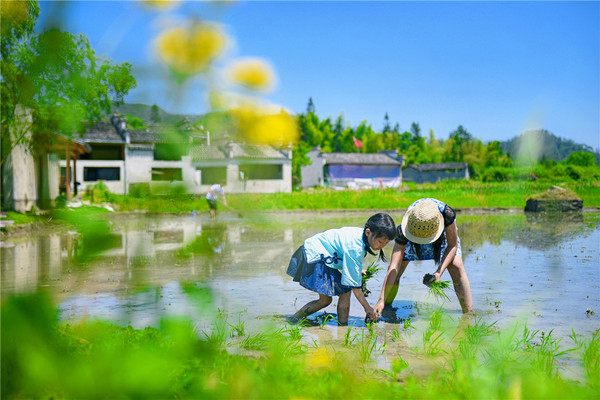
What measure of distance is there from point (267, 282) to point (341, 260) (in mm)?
2753

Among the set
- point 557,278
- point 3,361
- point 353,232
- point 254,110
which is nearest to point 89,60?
point 254,110

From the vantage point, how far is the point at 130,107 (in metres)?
0.86

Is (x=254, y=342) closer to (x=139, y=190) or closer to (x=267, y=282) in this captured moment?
(x=139, y=190)

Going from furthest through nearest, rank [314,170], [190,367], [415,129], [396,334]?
1. [415,129]
2. [314,170]
3. [396,334]
4. [190,367]

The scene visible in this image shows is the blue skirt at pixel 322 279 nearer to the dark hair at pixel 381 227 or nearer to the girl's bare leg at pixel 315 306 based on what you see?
the girl's bare leg at pixel 315 306

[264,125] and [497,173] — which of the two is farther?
[497,173]

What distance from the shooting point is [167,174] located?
3.03 feet

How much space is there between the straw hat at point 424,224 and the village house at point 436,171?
2747 inches

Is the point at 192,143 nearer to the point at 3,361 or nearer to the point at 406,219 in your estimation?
the point at 3,361

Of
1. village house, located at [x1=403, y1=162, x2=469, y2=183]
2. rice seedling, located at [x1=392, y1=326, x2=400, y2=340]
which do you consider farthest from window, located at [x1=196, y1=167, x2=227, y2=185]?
village house, located at [x1=403, y1=162, x2=469, y2=183]

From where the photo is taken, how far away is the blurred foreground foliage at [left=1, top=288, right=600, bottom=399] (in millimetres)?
958

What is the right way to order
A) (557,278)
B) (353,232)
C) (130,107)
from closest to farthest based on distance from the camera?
(130,107) < (353,232) < (557,278)

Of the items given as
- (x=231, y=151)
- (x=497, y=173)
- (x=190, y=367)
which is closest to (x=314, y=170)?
(x=497, y=173)

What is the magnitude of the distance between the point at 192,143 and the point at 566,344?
417 cm
